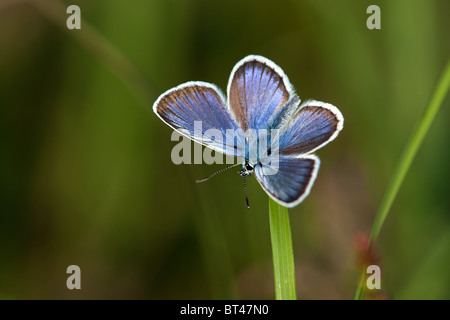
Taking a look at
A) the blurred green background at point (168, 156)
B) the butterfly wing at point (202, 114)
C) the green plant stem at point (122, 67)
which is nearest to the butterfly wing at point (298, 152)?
the butterfly wing at point (202, 114)

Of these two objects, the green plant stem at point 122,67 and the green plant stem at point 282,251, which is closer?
the green plant stem at point 282,251

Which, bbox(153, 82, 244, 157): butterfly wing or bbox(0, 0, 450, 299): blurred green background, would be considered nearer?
bbox(153, 82, 244, 157): butterfly wing

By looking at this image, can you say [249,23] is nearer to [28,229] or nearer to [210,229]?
[210,229]

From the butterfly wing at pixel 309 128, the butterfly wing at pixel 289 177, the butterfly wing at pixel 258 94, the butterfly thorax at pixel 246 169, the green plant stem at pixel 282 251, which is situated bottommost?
the green plant stem at pixel 282 251

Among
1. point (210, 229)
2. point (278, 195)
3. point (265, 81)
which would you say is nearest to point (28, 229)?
point (210, 229)

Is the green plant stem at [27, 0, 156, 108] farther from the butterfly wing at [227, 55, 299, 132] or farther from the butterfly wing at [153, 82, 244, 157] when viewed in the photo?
the butterfly wing at [227, 55, 299, 132]

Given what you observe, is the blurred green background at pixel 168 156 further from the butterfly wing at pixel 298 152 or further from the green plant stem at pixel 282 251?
the green plant stem at pixel 282 251

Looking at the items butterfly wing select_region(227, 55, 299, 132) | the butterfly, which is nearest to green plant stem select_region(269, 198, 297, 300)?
the butterfly

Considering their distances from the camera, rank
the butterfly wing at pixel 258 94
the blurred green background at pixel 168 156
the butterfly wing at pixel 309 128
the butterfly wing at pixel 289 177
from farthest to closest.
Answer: the blurred green background at pixel 168 156 < the butterfly wing at pixel 258 94 < the butterfly wing at pixel 309 128 < the butterfly wing at pixel 289 177
